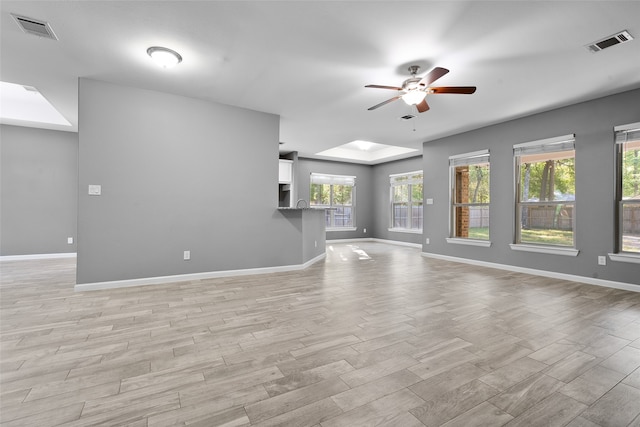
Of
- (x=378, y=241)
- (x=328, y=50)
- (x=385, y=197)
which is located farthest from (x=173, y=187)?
(x=378, y=241)

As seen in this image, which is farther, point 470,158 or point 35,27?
point 470,158

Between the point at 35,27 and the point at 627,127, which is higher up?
the point at 35,27

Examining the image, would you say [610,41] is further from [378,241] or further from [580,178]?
[378,241]

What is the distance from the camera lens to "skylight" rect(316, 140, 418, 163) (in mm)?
8453

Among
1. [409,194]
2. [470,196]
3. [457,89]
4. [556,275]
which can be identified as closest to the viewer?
[457,89]

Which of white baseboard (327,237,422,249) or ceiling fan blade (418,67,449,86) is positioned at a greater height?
ceiling fan blade (418,67,449,86)

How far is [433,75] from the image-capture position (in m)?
2.97

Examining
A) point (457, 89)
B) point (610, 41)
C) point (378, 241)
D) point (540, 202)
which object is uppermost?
point (610, 41)

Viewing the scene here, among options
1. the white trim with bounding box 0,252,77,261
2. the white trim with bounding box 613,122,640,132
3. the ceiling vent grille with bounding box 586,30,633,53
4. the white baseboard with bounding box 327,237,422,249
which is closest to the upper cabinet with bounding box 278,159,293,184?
the white baseboard with bounding box 327,237,422,249

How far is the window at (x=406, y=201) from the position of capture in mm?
8648

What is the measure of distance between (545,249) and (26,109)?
9707 millimetres

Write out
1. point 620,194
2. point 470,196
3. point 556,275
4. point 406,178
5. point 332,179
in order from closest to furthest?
point 620,194 → point 556,275 → point 470,196 → point 406,178 → point 332,179

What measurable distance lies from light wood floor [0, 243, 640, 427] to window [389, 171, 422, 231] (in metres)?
5.04

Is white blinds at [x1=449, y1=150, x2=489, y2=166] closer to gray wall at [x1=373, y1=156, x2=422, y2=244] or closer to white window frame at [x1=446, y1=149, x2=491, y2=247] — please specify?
white window frame at [x1=446, y1=149, x2=491, y2=247]
